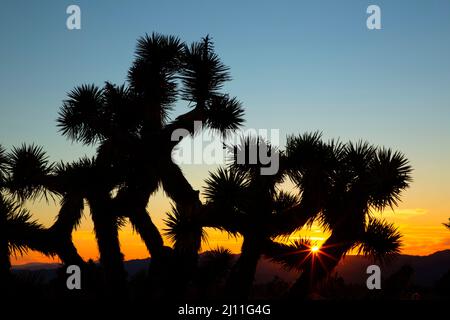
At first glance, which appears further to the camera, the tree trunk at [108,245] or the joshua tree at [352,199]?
the tree trunk at [108,245]

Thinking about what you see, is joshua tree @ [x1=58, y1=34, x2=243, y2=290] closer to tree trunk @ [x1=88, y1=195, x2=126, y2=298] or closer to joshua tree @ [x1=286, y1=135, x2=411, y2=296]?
tree trunk @ [x1=88, y1=195, x2=126, y2=298]

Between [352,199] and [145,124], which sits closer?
[352,199]

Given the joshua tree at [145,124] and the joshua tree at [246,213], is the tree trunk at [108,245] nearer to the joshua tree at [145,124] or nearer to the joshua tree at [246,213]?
the joshua tree at [145,124]

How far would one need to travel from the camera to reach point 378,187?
299 inches

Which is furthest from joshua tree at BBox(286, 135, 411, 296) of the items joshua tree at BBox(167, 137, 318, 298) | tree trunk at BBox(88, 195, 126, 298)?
tree trunk at BBox(88, 195, 126, 298)

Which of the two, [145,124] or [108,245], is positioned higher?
[145,124]

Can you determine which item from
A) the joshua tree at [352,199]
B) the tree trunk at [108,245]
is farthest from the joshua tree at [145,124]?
the joshua tree at [352,199]

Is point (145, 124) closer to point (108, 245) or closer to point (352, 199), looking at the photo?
point (108, 245)

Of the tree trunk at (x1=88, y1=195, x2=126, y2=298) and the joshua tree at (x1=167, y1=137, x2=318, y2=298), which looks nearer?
the joshua tree at (x1=167, y1=137, x2=318, y2=298)

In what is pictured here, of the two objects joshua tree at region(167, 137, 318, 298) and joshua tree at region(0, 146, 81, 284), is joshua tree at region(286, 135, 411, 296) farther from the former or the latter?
joshua tree at region(0, 146, 81, 284)

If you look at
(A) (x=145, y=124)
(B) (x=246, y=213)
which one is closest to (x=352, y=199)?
(B) (x=246, y=213)

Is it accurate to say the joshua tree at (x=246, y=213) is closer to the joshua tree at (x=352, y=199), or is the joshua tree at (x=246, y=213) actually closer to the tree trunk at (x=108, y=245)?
the joshua tree at (x=352, y=199)

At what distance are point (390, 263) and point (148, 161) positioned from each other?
419 cm

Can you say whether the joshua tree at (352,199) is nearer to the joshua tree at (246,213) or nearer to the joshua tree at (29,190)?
the joshua tree at (246,213)
